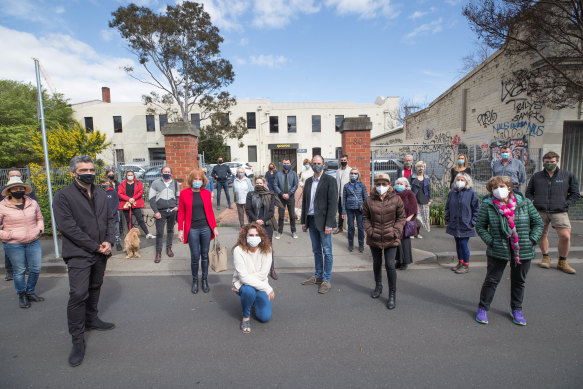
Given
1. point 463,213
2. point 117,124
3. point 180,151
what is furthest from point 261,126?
point 463,213

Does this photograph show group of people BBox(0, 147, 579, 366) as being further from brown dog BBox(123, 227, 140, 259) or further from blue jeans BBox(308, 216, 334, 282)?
brown dog BBox(123, 227, 140, 259)

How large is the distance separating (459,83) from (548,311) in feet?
39.3

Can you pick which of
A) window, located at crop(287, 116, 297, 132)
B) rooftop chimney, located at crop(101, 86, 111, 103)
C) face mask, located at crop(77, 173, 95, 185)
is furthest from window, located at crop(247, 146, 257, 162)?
face mask, located at crop(77, 173, 95, 185)

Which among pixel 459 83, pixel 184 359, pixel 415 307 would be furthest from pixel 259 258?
pixel 459 83

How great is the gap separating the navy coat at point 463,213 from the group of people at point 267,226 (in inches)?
0.7

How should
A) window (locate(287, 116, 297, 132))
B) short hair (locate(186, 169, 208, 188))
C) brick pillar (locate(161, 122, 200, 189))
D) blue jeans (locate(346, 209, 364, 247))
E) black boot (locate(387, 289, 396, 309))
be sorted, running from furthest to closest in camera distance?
window (locate(287, 116, 297, 132)) < brick pillar (locate(161, 122, 200, 189)) < blue jeans (locate(346, 209, 364, 247)) < short hair (locate(186, 169, 208, 188)) < black boot (locate(387, 289, 396, 309))

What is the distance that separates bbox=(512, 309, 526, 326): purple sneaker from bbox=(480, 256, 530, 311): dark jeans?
0.05 metres

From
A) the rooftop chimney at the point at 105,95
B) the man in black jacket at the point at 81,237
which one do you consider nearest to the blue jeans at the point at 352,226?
the man in black jacket at the point at 81,237

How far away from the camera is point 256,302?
12.5ft

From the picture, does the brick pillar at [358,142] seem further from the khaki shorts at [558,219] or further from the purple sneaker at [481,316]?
the purple sneaker at [481,316]

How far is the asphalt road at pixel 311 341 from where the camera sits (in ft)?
9.17

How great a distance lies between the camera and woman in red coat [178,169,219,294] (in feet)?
15.5

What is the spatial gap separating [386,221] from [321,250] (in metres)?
1.18

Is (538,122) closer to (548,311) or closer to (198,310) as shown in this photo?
(548,311)
